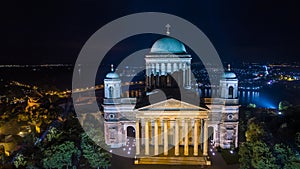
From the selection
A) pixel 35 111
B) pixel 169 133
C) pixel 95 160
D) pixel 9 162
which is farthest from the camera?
pixel 35 111

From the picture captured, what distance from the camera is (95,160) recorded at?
1022 inches

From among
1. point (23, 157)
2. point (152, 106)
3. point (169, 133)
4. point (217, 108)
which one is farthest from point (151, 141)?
point (23, 157)

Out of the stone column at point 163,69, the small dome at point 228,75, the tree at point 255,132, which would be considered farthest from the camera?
the stone column at point 163,69

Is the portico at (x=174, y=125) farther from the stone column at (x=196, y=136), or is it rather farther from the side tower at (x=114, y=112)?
the side tower at (x=114, y=112)

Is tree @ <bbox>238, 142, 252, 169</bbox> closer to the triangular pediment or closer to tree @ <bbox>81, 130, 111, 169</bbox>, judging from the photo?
the triangular pediment

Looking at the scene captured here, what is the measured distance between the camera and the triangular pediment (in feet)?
97.7

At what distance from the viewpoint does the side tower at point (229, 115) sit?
33.4 m

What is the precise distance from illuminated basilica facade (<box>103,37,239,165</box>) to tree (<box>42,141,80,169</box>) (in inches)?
326

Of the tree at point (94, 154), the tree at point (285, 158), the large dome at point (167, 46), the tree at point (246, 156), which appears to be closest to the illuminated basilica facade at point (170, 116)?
the large dome at point (167, 46)

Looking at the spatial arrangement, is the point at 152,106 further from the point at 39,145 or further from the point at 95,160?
the point at 39,145

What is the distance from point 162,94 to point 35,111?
25228 mm

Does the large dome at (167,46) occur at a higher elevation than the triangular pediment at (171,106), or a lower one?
higher

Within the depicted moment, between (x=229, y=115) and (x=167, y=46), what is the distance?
44.2ft

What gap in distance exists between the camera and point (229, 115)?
3350 centimetres
